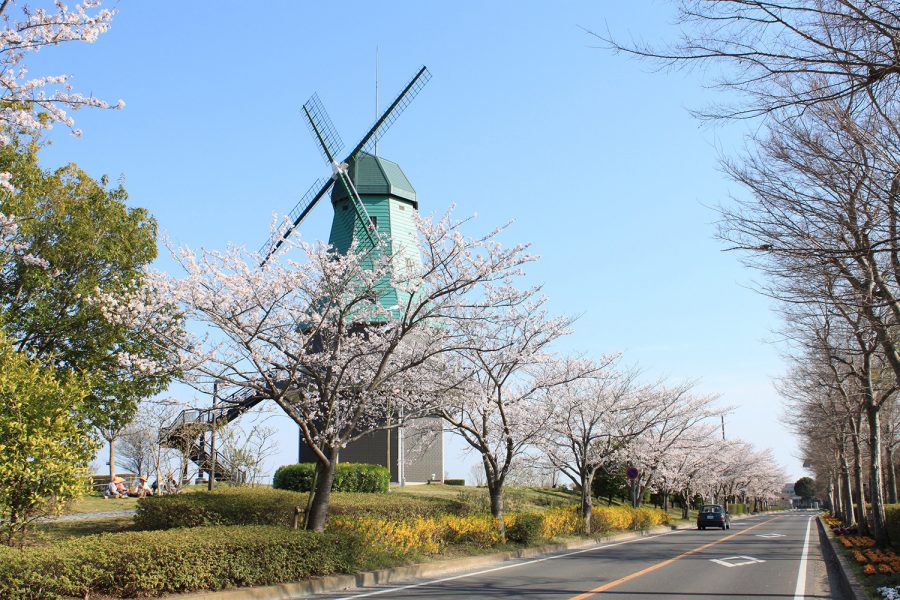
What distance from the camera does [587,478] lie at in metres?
28.3

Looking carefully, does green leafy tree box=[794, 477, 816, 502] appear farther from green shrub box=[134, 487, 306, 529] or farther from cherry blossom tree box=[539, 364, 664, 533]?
green shrub box=[134, 487, 306, 529]

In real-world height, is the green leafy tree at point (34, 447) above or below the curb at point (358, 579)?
above

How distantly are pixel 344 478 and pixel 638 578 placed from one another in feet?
53.3

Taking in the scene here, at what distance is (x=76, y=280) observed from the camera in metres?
15.6

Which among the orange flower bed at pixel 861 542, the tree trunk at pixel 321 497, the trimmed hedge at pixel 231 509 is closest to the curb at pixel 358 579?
Result: the tree trunk at pixel 321 497

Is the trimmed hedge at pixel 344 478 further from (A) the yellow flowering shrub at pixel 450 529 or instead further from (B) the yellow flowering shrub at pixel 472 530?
(B) the yellow flowering shrub at pixel 472 530

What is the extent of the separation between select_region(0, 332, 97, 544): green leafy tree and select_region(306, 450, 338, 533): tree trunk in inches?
169

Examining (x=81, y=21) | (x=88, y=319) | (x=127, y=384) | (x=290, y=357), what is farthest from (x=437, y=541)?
(x=81, y=21)

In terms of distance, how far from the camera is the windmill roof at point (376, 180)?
34969 mm

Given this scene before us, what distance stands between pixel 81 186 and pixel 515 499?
2650 centimetres

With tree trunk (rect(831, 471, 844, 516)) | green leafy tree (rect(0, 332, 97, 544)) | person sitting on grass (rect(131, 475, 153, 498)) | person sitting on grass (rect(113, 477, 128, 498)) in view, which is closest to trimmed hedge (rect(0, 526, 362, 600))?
green leafy tree (rect(0, 332, 97, 544))

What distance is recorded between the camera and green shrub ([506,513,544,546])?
20.4m

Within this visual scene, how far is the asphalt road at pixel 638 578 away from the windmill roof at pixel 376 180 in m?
20.9

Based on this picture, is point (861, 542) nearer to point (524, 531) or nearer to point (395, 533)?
point (524, 531)
